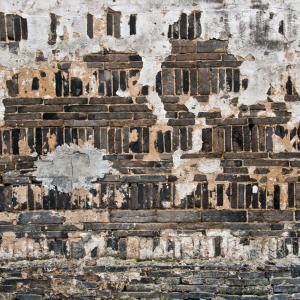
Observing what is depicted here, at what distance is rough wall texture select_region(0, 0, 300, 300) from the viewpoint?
3.49 metres

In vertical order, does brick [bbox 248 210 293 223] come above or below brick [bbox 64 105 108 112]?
below

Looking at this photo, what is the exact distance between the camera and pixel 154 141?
3.54 m

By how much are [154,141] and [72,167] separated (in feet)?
1.99

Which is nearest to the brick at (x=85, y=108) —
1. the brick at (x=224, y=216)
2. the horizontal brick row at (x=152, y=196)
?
the horizontal brick row at (x=152, y=196)

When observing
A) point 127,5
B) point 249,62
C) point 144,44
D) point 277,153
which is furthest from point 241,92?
point 127,5

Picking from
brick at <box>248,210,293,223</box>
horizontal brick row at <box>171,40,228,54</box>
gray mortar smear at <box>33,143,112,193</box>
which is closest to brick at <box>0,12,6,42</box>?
gray mortar smear at <box>33,143,112,193</box>

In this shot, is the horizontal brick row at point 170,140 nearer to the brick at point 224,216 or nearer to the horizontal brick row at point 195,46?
the brick at point 224,216

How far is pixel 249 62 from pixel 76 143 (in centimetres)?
133

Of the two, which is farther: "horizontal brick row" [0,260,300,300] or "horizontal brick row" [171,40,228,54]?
"horizontal brick row" [0,260,300,300]

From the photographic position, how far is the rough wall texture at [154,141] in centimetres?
349

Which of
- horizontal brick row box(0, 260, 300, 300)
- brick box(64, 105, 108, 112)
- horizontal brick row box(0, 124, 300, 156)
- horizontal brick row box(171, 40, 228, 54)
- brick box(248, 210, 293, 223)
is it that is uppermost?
horizontal brick row box(171, 40, 228, 54)

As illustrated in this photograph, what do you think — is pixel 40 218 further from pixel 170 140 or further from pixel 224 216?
pixel 224 216

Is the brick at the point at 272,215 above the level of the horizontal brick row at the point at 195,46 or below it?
below

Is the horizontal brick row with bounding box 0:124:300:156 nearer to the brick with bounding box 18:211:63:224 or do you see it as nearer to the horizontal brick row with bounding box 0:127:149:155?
the horizontal brick row with bounding box 0:127:149:155
